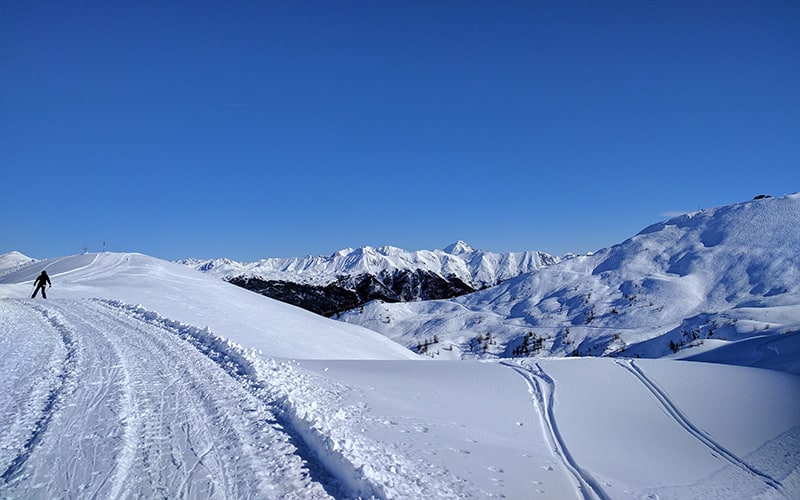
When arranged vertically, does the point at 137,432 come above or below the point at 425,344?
below

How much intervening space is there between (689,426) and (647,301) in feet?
80.6

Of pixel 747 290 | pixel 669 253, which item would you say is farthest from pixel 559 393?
pixel 669 253

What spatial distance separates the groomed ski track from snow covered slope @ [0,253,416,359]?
16.3 feet

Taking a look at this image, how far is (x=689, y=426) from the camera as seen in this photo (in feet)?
24.4

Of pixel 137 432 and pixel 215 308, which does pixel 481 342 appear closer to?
pixel 215 308

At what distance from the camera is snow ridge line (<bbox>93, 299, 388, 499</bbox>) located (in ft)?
15.2

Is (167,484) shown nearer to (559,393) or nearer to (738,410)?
(559,393)

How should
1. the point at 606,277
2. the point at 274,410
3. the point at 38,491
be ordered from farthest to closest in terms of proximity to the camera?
the point at 606,277
the point at 274,410
the point at 38,491

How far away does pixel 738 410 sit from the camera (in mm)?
7992

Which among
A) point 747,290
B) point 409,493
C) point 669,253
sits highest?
point 669,253

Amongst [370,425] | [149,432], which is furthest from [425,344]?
[149,432]

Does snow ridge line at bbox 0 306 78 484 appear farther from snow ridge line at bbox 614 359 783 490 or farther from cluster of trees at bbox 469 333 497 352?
cluster of trees at bbox 469 333 497 352

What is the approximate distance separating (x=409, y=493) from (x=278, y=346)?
1175 centimetres

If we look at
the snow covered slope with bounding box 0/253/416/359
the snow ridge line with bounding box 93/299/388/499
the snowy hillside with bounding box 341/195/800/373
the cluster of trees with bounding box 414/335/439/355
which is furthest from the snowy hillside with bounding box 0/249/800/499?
the cluster of trees with bounding box 414/335/439/355
